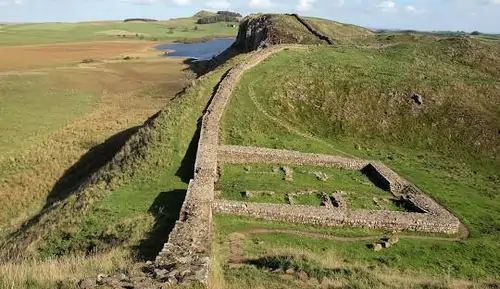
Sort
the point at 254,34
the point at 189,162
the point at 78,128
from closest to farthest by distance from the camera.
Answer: the point at 189,162 → the point at 78,128 → the point at 254,34

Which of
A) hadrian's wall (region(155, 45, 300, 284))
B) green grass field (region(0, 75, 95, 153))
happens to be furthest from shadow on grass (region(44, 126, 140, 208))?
hadrian's wall (region(155, 45, 300, 284))

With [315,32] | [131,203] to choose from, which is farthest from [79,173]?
[315,32]

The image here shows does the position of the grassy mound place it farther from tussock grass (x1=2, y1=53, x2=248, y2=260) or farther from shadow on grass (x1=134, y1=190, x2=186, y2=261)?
shadow on grass (x1=134, y1=190, x2=186, y2=261)

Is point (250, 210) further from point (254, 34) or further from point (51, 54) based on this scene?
point (51, 54)

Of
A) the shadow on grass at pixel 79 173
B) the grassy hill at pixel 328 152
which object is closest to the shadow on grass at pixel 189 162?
the grassy hill at pixel 328 152

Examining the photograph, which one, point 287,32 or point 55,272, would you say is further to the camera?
point 287,32

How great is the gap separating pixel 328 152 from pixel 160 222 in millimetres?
17778

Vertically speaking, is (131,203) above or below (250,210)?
below

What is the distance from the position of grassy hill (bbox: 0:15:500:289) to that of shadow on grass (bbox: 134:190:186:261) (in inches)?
3.4

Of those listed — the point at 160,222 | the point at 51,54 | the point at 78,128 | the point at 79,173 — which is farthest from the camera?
the point at 51,54

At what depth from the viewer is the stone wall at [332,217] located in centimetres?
2256

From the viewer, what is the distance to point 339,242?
21.1 metres

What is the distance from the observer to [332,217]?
2253 cm

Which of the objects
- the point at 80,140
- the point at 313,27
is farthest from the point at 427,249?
the point at 313,27
